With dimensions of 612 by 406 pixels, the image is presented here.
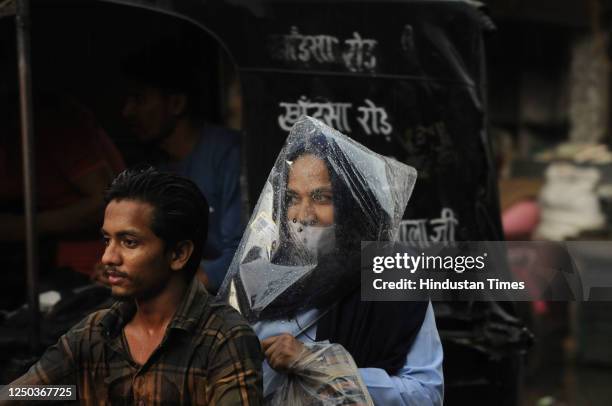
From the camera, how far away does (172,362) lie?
216cm

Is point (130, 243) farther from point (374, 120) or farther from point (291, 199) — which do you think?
point (374, 120)

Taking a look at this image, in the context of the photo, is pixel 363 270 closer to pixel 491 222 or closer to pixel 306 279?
pixel 306 279

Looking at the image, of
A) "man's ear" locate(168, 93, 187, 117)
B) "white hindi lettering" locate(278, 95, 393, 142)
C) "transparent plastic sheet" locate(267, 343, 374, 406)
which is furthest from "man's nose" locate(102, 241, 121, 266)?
"man's ear" locate(168, 93, 187, 117)

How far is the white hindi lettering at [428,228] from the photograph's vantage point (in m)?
3.84

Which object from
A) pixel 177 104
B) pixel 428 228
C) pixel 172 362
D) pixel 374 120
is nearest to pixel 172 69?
pixel 177 104

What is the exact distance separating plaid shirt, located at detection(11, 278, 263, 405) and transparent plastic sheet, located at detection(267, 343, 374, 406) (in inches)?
4.9

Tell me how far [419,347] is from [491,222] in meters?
1.77

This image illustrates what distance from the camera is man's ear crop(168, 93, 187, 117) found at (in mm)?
4211

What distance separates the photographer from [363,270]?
2434mm

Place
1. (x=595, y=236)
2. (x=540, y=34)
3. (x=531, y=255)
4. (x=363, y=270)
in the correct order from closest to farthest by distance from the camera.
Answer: (x=363, y=270)
(x=531, y=255)
(x=595, y=236)
(x=540, y=34)

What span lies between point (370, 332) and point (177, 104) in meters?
2.05

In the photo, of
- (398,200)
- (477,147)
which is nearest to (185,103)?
(477,147)

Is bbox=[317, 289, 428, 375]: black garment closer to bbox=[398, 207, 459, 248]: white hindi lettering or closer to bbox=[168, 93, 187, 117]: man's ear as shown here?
bbox=[398, 207, 459, 248]: white hindi lettering

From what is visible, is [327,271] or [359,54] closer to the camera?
[327,271]
